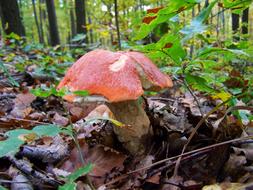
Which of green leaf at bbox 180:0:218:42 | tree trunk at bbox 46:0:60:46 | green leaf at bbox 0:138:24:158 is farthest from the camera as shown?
tree trunk at bbox 46:0:60:46

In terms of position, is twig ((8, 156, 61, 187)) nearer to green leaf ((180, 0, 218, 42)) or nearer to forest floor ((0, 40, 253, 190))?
forest floor ((0, 40, 253, 190))

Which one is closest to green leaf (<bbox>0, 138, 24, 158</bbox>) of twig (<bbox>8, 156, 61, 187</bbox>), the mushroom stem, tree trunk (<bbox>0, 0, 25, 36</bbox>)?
twig (<bbox>8, 156, 61, 187</bbox>)

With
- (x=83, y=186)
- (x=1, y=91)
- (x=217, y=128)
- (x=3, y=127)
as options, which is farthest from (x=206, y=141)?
(x=1, y=91)

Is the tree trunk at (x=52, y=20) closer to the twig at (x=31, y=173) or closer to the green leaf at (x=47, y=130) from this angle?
the twig at (x=31, y=173)

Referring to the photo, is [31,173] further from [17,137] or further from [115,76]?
[115,76]

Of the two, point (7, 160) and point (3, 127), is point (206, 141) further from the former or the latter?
point (3, 127)

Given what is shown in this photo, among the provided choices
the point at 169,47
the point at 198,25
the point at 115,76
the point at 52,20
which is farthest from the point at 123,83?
the point at 52,20

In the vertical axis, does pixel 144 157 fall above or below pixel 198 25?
below
